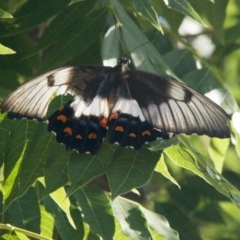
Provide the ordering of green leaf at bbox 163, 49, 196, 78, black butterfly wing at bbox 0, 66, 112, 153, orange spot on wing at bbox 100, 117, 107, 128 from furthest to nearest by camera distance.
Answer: green leaf at bbox 163, 49, 196, 78 → orange spot on wing at bbox 100, 117, 107, 128 → black butterfly wing at bbox 0, 66, 112, 153

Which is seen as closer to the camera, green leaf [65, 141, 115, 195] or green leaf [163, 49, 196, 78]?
green leaf [65, 141, 115, 195]

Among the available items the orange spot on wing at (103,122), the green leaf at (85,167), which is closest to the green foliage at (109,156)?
the green leaf at (85,167)

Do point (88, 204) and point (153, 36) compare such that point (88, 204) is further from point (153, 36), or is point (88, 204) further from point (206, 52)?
point (206, 52)

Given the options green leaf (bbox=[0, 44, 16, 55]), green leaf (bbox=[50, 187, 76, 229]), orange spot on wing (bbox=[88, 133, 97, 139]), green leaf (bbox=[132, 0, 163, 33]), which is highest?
green leaf (bbox=[0, 44, 16, 55])

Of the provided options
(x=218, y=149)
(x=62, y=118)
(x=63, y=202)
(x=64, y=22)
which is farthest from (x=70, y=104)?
(x=218, y=149)

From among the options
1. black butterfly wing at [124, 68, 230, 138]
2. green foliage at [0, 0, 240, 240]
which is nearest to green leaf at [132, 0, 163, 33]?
green foliage at [0, 0, 240, 240]

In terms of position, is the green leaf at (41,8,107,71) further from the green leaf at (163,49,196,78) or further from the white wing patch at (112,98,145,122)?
the green leaf at (163,49,196,78)

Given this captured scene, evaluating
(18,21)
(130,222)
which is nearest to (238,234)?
(130,222)

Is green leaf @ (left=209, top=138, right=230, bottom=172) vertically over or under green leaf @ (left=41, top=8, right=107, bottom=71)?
under
